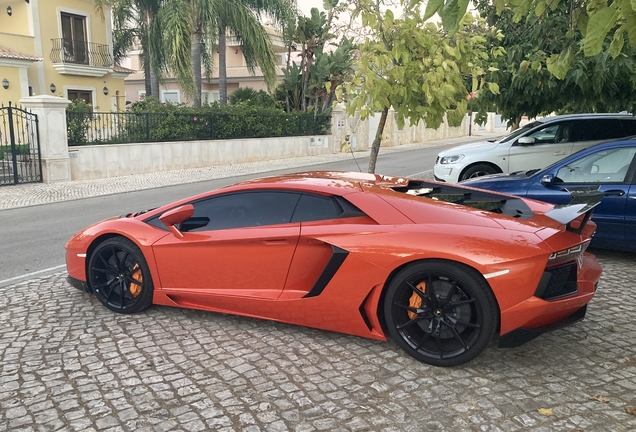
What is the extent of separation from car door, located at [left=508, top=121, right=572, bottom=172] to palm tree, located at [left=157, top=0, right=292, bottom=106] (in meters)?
Answer: 14.3

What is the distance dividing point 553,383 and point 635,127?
8287mm

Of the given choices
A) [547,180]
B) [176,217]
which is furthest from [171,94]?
[176,217]

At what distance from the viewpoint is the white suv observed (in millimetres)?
10562

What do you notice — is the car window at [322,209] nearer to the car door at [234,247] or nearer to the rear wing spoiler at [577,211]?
the car door at [234,247]

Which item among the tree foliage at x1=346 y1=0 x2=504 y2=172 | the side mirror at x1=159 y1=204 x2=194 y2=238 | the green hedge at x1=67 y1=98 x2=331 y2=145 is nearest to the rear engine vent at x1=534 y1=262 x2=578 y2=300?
the side mirror at x1=159 y1=204 x2=194 y2=238

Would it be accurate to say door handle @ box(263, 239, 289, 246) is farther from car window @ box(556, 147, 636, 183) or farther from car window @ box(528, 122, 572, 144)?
car window @ box(528, 122, 572, 144)

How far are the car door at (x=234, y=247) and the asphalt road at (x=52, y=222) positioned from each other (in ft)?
9.39

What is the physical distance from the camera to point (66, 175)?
16516 millimetres

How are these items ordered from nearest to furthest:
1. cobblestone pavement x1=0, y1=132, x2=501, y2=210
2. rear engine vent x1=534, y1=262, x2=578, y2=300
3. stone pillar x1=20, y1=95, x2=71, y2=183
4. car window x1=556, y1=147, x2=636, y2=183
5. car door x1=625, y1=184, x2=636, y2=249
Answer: rear engine vent x1=534, y1=262, x2=578, y2=300 < car door x1=625, y1=184, x2=636, y2=249 < car window x1=556, y1=147, x2=636, y2=183 < cobblestone pavement x1=0, y1=132, x2=501, y2=210 < stone pillar x1=20, y1=95, x2=71, y2=183

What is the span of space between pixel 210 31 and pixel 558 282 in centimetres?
2238

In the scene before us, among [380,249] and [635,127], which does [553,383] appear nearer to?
[380,249]

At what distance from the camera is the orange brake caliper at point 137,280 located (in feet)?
16.2

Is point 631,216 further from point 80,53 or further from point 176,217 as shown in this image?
point 80,53

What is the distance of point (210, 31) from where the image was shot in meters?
23.7
